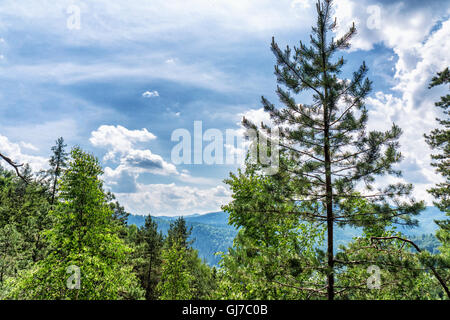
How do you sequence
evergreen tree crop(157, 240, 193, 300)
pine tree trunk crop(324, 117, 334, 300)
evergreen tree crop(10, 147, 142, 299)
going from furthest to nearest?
evergreen tree crop(157, 240, 193, 300), evergreen tree crop(10, 147, 142, 299), pine tree trunk crop(324, 117, 334, 300)

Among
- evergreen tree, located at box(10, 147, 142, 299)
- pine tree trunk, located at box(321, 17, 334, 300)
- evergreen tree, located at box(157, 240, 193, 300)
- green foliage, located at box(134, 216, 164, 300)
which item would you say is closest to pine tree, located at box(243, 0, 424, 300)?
pine tree trunk, located at box(321, 17, 334, 300)

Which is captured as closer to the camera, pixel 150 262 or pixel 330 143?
pixel 330 143

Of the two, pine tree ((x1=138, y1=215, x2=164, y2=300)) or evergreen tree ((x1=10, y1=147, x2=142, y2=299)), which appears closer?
evergreen tree ((x1=10, y1=147, x2=142, y2=299))

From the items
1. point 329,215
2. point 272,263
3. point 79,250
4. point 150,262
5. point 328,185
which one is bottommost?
point 150,262

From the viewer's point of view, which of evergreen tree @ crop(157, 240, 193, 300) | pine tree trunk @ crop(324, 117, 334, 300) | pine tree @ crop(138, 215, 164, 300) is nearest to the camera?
pine tree trunk @ crop(324, 117, 334, 300)

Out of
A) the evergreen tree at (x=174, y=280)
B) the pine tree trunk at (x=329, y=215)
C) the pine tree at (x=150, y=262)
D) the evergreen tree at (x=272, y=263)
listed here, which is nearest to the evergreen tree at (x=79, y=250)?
the evergreen tree at (x=272, y=263)

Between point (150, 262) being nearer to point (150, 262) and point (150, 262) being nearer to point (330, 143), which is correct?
point (150, 262)

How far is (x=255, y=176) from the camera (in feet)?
43.5

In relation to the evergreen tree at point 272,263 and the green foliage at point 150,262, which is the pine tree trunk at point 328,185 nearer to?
the evergreen tree at point 272,263

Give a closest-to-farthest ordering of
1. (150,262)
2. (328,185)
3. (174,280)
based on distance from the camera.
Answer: (328,185), (174,280), (150,262)

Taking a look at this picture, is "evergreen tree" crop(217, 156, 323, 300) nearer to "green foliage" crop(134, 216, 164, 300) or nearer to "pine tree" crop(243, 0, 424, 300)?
"pine tree" crop(243, 0, 424, 300)

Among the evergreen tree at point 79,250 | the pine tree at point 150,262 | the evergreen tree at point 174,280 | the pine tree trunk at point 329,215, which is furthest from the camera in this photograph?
the pine tree at point 150,262

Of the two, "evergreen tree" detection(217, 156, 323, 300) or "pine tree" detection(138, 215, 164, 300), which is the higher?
"evergreen tree" detection(217, 156, 323, 300)

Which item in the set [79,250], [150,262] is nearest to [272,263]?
[79,250]
